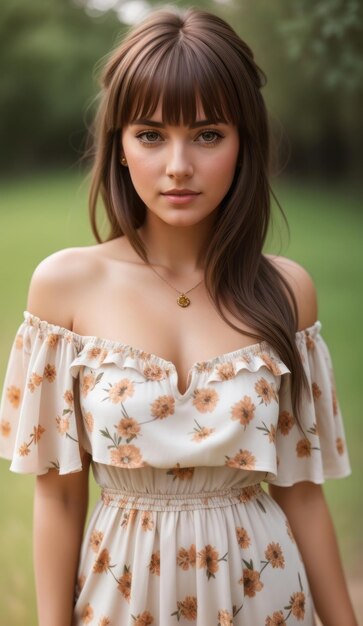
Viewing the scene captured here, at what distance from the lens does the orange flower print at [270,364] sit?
1.73m

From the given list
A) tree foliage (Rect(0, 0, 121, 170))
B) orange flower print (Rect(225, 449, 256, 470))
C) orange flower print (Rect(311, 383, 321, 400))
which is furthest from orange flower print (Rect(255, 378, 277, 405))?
tree foliage (Rect(0, 0, 121, 170))


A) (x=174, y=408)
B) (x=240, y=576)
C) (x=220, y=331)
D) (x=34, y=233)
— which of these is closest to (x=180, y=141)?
(x=220, y=331)

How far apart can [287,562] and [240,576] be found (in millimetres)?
130

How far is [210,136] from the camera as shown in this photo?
1688 mm

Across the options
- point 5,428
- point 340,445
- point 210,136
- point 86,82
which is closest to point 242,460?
point 340,445

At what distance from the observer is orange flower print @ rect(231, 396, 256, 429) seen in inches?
64.8

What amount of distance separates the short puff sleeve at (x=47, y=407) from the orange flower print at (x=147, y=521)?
15 cm

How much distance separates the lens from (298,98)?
499 cm

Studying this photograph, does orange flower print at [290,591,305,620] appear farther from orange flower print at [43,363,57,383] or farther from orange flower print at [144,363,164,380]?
orange flower print at [43,363,57,383]

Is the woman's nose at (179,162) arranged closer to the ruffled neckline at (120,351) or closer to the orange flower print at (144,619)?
the ruffled neckline at (120,351)

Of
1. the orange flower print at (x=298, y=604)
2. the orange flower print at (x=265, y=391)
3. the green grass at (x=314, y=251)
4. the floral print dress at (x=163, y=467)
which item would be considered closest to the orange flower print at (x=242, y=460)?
the floral print dress at (x=163, y=467)

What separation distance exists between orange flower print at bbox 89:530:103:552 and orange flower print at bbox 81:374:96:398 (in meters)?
0.28

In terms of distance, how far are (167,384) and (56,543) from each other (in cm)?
39

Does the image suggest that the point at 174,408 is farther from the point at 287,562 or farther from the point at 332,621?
the point at 332,621
